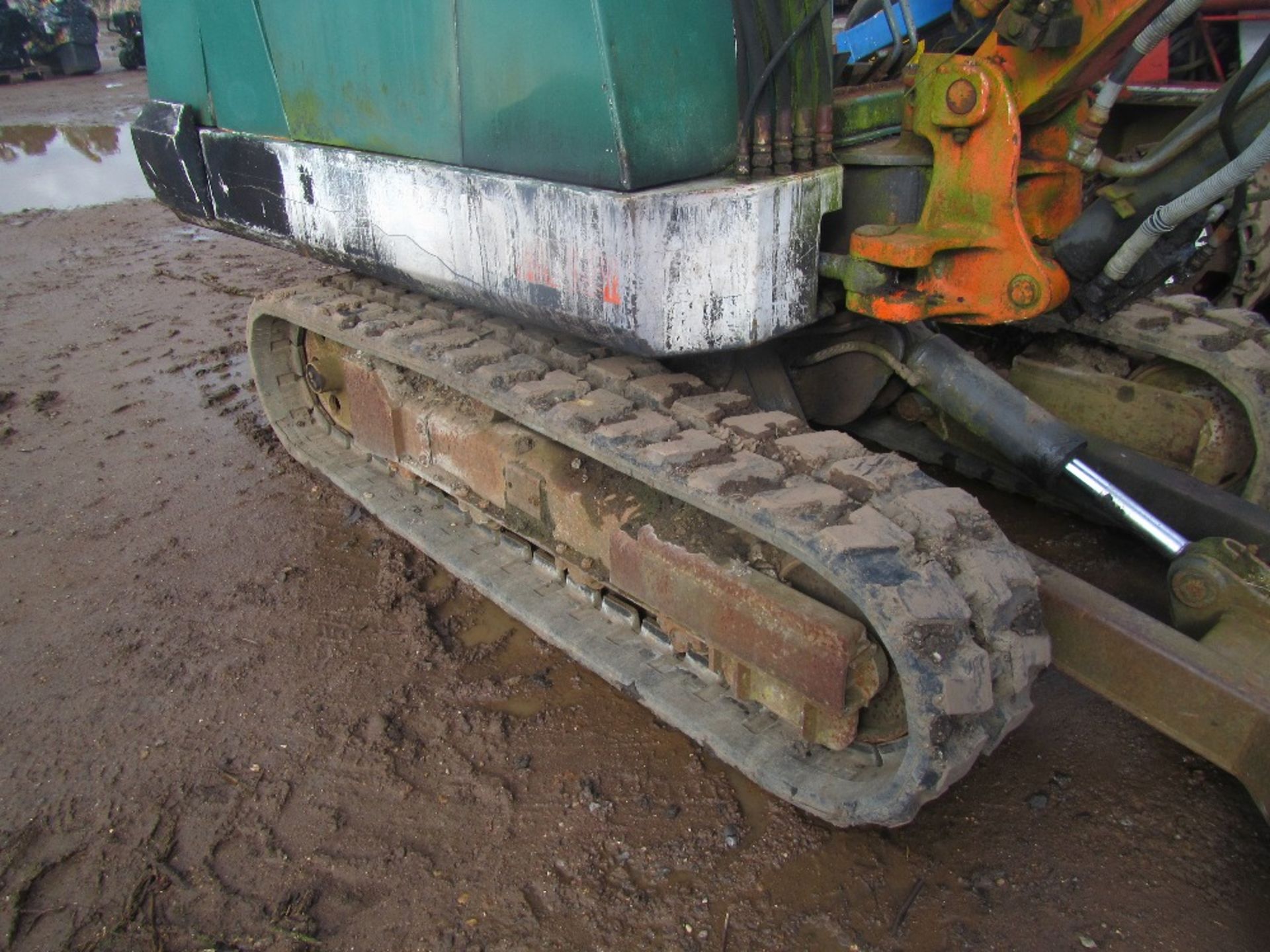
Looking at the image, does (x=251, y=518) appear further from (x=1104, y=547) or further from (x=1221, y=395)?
(x=1221, y=395)

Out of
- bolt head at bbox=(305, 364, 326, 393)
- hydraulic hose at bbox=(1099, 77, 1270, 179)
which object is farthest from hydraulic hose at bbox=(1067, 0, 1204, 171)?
bolt head at bbox=(305, 364, 326, 393)

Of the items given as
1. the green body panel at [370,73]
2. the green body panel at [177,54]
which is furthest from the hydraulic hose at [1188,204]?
the green body panel at [177,54]

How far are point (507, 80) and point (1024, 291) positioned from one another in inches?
55.0

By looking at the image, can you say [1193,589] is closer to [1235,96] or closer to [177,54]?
[1235,96]

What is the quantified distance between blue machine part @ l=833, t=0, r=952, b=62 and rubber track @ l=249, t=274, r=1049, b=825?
141 centimetres

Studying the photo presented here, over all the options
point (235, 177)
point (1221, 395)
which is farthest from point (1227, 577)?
point (235, 177)

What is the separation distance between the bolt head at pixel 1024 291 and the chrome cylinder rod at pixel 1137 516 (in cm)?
46

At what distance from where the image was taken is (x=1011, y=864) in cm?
234

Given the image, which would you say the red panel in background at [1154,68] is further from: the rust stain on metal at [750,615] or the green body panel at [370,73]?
the rust stain on metal at [750,615]

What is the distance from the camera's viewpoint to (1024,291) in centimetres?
→ 241

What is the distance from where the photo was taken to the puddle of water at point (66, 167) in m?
9.97

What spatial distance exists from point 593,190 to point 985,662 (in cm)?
140

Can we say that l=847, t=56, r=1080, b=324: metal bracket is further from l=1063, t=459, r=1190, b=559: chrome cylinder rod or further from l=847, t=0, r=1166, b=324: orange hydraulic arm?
l=1063, t=459, r=1190, b=559: chrome cylinder rod

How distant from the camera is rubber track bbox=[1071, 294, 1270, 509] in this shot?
3.02m
